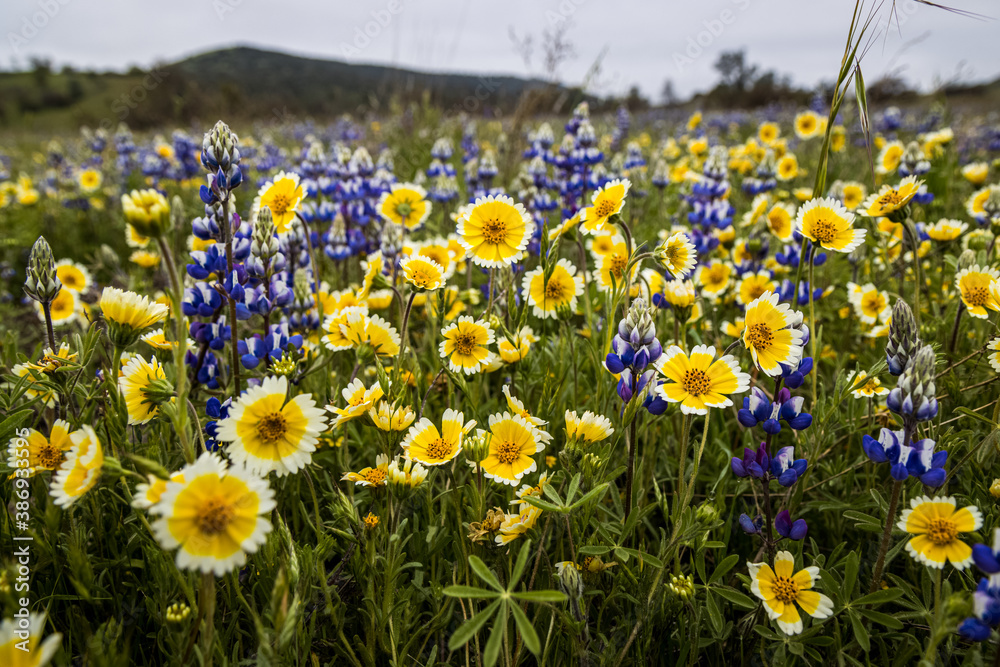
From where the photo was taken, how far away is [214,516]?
3.08ft

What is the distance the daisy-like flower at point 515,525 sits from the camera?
1.36 m

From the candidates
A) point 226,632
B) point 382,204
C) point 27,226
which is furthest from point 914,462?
point 27,226

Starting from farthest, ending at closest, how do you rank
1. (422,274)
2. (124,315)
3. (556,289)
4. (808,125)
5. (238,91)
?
1. (238,91)
2. (808,125)
3. (556,289)
4. (422,274)
5. (124,315)

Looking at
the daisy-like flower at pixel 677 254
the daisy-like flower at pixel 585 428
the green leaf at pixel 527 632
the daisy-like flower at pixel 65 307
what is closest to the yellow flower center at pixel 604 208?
the daisy-like flower at pixel 677 254

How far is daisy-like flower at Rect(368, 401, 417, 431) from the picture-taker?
145cm

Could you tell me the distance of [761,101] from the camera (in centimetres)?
2034

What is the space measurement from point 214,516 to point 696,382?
1107 mm

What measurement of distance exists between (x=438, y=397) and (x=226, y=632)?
126 centimetres

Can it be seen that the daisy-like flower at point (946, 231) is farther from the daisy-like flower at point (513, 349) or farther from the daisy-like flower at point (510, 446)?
the daisy-like flower at point (510, 446)

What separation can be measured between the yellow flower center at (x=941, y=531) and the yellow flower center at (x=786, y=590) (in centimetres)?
32

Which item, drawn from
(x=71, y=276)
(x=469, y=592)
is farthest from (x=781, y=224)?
(x=71, y=276)

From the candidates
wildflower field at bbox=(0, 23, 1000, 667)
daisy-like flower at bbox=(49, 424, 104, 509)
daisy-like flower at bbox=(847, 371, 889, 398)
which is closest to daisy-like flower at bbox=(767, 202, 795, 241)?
wildflower field at bbox=(0, 23, 1000, 667)

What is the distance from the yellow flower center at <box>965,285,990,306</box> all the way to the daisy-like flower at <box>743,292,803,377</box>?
855 millimetres

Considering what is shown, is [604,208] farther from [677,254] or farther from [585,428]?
[585,428]
